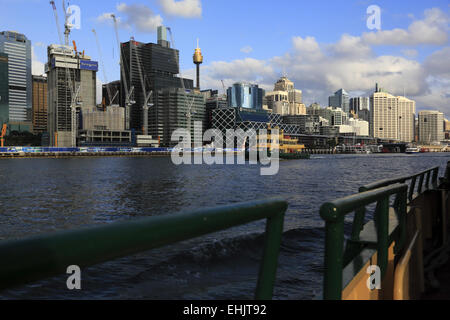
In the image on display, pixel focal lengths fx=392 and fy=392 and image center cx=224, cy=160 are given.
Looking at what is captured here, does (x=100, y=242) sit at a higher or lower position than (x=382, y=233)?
higher

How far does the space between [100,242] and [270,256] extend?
4.38 ft

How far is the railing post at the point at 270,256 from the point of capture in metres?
2.54

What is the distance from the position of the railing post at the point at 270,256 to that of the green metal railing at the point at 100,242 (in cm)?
30

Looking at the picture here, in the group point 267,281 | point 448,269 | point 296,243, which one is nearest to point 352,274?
point 267,281

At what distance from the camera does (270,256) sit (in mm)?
2568

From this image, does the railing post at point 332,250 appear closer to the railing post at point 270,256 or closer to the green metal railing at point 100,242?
the railing post at point 270,256

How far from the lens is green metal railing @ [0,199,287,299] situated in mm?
1336

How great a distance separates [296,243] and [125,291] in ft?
22.9

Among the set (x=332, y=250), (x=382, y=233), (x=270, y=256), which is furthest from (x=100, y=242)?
(x=382, y=233)

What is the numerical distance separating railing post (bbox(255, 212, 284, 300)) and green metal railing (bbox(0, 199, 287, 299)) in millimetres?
297

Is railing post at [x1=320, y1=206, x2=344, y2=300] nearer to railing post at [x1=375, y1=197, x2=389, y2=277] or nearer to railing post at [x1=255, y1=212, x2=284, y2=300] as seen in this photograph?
railing post at [x1=255, y1=212, x2=284, y2=300]

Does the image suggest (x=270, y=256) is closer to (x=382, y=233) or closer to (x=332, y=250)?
(x=332, y=250)

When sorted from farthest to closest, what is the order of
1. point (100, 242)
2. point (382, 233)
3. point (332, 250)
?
point (382, 233)
point (332, 250)
point (100, 242)
